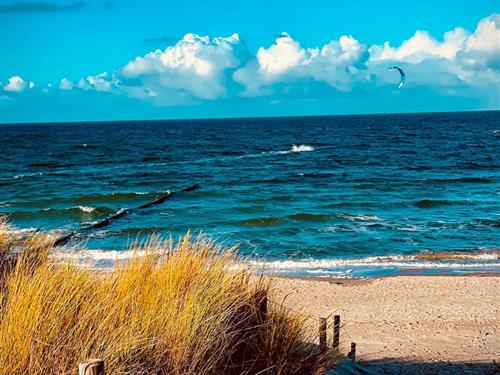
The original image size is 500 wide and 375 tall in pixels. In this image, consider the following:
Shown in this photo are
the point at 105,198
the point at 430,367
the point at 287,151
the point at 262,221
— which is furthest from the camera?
the point at 287,151

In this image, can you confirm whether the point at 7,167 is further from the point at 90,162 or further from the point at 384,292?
the point at 384,292

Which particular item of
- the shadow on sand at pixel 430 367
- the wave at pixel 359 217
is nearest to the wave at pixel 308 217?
the wave at pixel 359 217

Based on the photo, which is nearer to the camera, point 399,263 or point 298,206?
point 399,263

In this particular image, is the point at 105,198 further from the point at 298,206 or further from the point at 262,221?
the point at 262,221

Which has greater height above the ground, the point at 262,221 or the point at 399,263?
the point at 262,221

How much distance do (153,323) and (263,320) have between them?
166 centimetres

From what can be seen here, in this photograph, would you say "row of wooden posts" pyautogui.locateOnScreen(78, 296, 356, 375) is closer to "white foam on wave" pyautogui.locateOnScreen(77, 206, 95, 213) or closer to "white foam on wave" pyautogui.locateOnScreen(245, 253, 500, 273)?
"white foam on wave" pyautogui.locateOnScreen(245, 253, 500, 273)

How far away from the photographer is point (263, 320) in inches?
241

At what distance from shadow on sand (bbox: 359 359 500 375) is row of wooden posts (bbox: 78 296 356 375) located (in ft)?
3.22

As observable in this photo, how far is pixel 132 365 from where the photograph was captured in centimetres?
431

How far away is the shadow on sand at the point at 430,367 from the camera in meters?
A: 9.30

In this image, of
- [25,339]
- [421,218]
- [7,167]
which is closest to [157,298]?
[25,339]

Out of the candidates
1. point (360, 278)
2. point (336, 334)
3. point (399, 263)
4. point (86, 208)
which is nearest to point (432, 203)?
point (399, 263)

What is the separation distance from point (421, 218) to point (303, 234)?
246 inches
